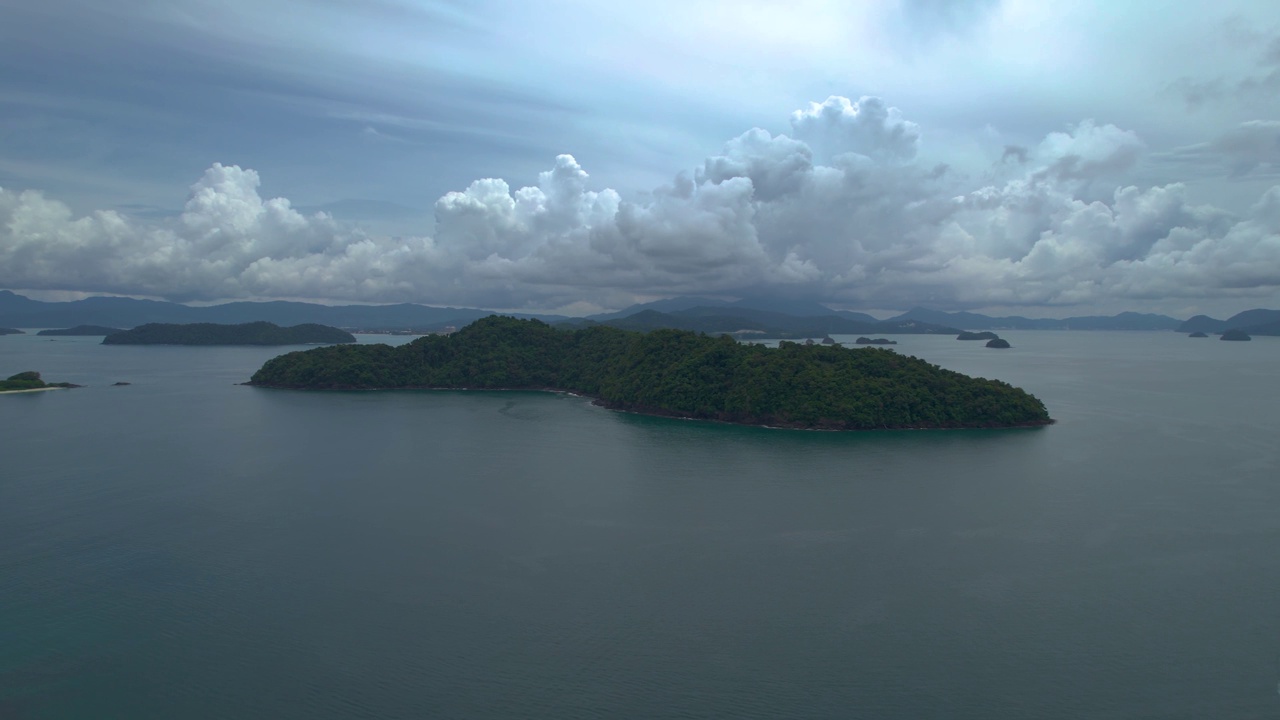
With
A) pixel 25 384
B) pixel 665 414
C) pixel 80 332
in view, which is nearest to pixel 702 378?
pixel 665 414

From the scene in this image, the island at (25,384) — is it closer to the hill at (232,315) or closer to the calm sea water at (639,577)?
the calm sea water at (639,577)

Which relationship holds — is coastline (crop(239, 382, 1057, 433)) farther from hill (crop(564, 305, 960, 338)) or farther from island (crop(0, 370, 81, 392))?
hill (crop(564, 305, 960, 338))

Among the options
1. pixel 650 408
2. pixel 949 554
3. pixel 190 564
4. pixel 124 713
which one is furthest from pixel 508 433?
pixel 124 713

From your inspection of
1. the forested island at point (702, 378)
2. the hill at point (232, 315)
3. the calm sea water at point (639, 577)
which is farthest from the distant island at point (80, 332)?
the calm sea water at point (639, 577)

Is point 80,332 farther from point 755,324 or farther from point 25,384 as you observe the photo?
point 755,324

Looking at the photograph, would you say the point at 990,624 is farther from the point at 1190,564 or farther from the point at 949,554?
the point at 1190,564

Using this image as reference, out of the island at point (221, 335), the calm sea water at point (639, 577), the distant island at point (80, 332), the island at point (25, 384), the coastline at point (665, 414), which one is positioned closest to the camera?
the calm sea water at point (639, 577)

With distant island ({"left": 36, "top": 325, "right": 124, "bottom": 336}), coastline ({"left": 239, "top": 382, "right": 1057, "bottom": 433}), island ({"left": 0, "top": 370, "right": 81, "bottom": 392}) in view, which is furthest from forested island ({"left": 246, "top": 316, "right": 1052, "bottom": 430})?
distant island ({"left": 36, "top": 325, "right": 124, "bottom": 336})
